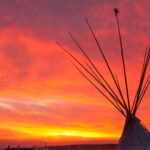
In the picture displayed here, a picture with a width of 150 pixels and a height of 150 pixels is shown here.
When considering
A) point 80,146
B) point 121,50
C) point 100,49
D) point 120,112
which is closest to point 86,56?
point 100,49

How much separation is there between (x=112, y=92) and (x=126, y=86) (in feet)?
1.74

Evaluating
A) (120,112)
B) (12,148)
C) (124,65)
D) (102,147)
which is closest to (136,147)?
(120,112)

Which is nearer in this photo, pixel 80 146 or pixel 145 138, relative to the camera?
pixel 145 138

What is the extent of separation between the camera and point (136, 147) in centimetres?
837

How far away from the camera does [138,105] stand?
9180 mm

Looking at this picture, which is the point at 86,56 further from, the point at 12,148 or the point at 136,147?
the point at 12,148

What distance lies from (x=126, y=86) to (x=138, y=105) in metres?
0.73

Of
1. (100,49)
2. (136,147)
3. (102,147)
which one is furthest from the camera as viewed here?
(102,147)

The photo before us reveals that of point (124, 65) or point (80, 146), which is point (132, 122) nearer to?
point (124, 65)

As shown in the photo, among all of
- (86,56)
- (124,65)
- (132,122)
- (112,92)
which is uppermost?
(86,56)

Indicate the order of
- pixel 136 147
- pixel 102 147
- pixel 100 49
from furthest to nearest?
pixel 102 147
pixel 100 49
pixel 136 147

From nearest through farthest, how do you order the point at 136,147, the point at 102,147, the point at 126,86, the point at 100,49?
the point at 136,147 → the point at 126,86 → the point at 100,49 → the point at 102,147

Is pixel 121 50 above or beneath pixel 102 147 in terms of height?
above

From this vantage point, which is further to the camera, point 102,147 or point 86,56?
point 102,147
